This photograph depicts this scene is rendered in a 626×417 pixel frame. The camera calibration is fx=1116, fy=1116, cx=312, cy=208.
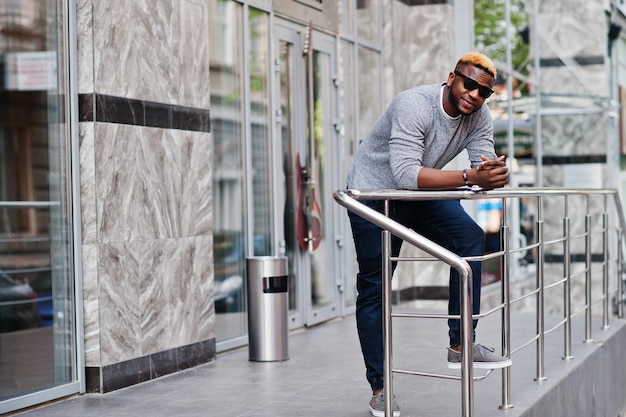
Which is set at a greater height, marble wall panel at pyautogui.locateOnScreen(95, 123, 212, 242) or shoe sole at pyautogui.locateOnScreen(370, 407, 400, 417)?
marble wall panel at pyautogui.locateOnScreen(95, 123, 212, 242)

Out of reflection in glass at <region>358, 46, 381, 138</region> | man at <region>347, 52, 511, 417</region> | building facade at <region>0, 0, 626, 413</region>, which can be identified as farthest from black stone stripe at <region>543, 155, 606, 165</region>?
man at <region>347, 52, 511, 417</region>

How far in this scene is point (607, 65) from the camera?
1758 cm

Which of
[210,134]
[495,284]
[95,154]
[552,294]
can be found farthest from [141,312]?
[552,294]

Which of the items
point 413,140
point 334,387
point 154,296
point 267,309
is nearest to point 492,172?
point 413,140

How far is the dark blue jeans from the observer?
5320 millimetres

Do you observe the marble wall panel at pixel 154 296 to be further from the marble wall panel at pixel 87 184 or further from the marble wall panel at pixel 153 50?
the marble wall panel at pixel 153 50

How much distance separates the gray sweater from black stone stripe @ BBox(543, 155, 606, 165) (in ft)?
41.7

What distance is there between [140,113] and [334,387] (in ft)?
6.79

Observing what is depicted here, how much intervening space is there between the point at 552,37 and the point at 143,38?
39.2 ft

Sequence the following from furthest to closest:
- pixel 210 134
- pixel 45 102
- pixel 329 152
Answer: pixel 329 152 < pixel 210 134 < pixel 45 102

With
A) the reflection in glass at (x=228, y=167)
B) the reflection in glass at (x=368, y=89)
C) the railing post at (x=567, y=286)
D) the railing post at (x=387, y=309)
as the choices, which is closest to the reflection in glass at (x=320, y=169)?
the reflection in glass at (x=368, y=89)

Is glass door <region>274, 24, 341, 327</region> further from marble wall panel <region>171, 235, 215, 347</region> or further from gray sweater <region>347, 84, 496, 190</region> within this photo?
gray sweater <region>347, 84, 496, 190</region>

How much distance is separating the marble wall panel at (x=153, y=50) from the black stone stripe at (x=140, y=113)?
0.14 feet

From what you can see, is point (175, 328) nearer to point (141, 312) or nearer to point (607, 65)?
point (141, 312)
